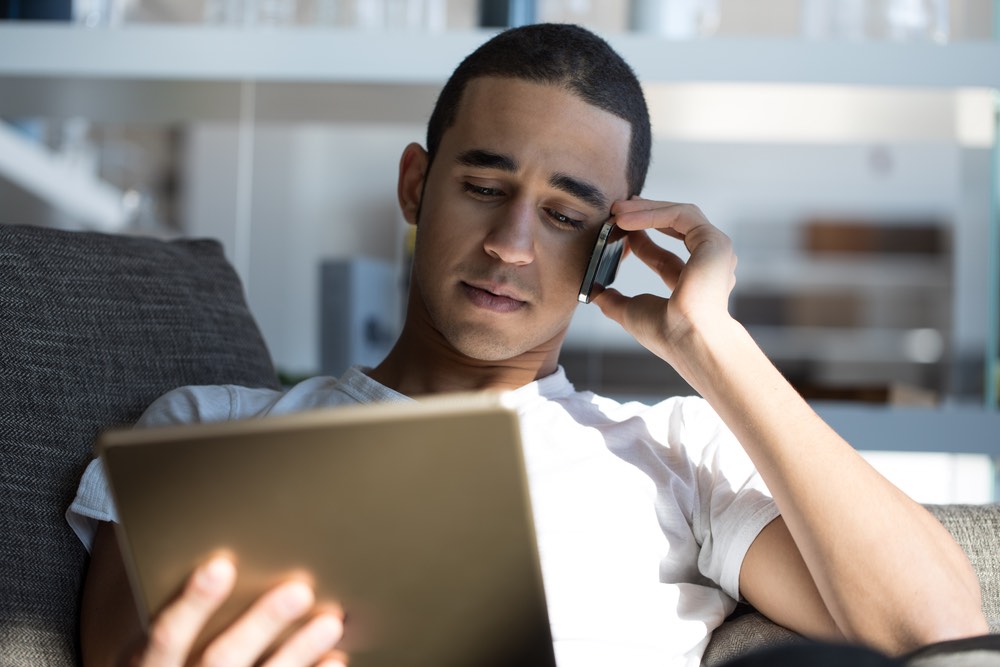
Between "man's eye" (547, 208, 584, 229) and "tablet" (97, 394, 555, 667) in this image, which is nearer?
"tablet" (97, 394, 555, 667)

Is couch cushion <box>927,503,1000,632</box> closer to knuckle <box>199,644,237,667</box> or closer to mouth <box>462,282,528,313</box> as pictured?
mouth <box>462,282,528,313</box>

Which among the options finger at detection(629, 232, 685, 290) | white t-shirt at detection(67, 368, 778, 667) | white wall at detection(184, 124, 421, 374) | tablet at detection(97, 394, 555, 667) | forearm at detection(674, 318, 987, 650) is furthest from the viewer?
white wall at detection(184, 124, 421, 374)

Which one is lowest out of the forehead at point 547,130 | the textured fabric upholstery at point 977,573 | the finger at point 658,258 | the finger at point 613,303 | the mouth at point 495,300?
the textured fabric upholstery at point 977,573

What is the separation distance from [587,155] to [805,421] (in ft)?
1.37

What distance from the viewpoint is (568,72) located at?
52.5 inches

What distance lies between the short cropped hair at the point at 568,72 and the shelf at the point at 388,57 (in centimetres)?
71

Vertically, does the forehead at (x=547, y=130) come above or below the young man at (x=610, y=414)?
above

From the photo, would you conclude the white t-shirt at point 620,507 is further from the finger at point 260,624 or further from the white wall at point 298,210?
the white wall at point 298,210

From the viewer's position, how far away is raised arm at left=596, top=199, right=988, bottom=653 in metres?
1.03

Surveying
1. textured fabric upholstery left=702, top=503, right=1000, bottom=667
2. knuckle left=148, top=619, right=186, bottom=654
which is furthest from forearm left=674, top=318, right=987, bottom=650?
knuckle left=148, top=619, right=186, bottom=654

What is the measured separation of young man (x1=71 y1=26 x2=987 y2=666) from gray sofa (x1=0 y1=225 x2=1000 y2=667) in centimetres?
4

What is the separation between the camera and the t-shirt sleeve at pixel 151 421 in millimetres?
1133

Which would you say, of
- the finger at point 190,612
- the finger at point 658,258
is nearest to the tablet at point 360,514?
the finger at point 190,612

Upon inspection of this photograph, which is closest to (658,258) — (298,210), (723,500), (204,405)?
(723,500)
